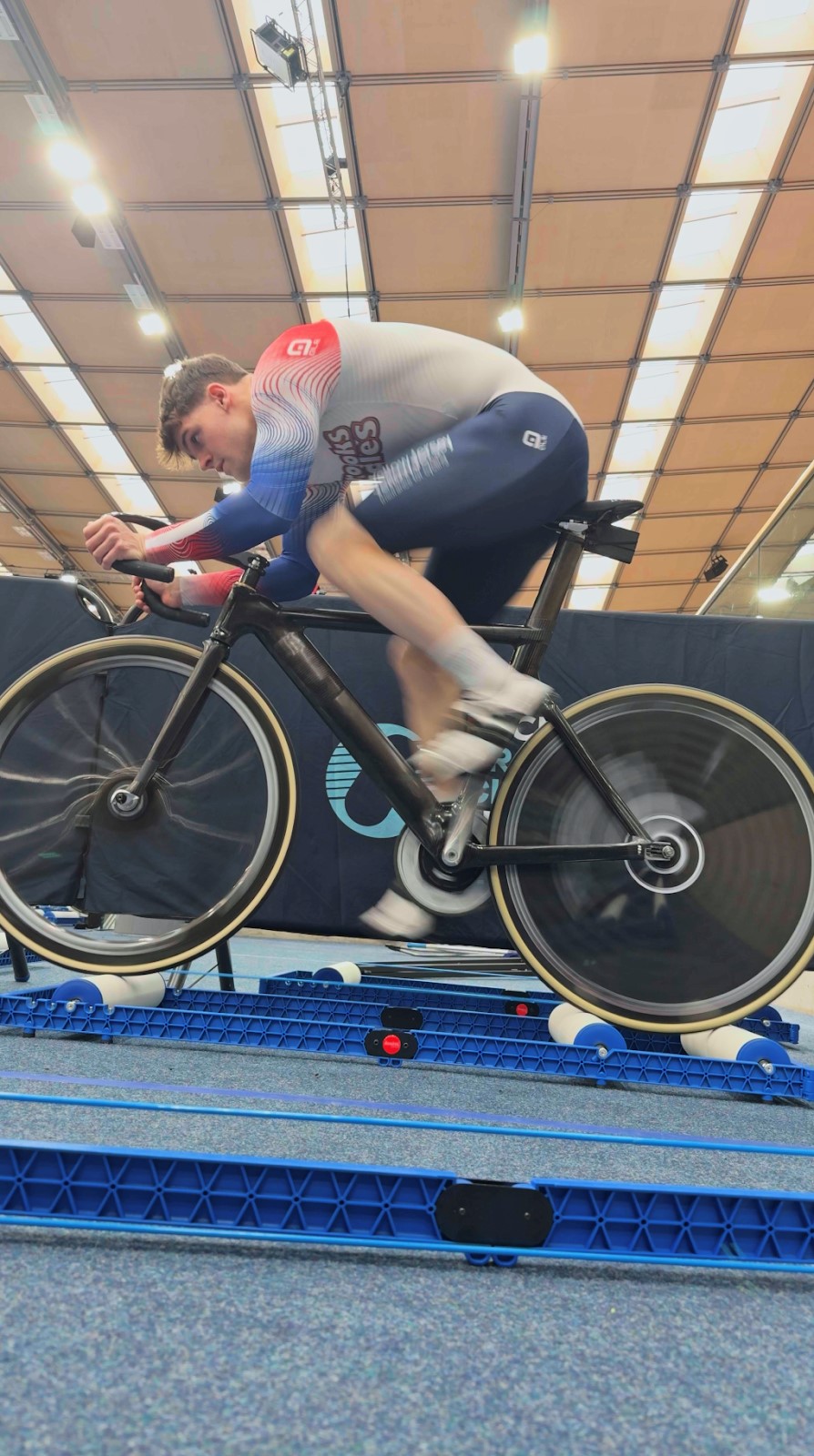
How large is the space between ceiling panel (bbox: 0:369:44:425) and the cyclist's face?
7.61 meters

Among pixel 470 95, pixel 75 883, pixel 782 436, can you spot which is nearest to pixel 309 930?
pixel 75 883

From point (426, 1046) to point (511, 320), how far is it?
21.5ft

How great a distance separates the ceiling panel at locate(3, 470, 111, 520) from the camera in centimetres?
971

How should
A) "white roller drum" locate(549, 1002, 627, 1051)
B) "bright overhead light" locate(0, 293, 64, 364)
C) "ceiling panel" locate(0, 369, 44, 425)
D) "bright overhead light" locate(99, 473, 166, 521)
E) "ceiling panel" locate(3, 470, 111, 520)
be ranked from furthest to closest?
"ceiling panel" locate(3, 470, 111, 520)
"bright overhead light" locate(99, 473, 166, 521)
"ceiling panel" locate(0, 369, 44, 425)
"bright overhead light" locate(0, 293, 64, 364)
"white roller drum" locate(549, 1002, 627, 1051)

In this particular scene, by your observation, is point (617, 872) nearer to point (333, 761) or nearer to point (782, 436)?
point (333, 761)

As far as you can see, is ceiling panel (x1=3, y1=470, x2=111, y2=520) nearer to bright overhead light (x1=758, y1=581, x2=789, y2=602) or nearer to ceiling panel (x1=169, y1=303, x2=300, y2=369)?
ceiling panel (x1=169, y1=303, x2=300, y2=369)

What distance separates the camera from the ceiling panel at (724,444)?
8477mm

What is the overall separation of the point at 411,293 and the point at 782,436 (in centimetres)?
449

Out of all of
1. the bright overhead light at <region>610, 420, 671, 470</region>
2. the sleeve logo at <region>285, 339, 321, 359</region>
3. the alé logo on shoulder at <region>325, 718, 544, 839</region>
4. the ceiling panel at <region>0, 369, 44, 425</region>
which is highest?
the bright overhead light at <region>610, 420, 671, 470</region>

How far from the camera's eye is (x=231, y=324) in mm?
7051

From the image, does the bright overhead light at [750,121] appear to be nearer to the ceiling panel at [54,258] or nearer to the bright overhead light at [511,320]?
the bright overhead light at [511,320]

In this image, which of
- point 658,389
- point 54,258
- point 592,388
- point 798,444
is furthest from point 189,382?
point 798,444

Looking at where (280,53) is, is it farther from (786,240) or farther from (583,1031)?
(583,1031)

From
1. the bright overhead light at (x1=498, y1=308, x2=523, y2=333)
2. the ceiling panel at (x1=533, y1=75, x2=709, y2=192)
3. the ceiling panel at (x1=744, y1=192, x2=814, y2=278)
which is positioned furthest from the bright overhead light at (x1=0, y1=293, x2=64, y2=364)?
the ceiling panel at (x1=744, y1=192, x2=814, y2=278)
